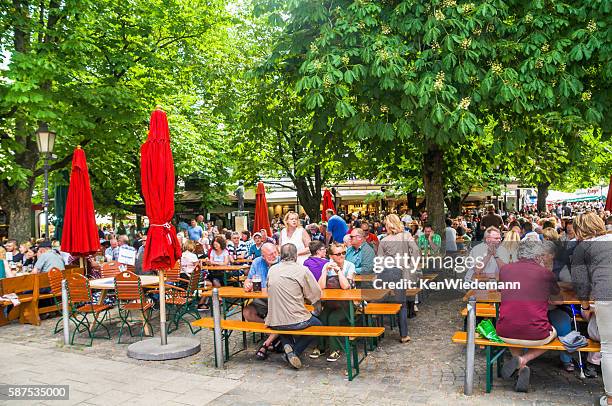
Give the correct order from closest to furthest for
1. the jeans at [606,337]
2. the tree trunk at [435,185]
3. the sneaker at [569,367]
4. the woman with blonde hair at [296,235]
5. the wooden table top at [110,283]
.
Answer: the jeans at [606,337], the sneaker at [569,367], the wooden table top at [110,283], the woman with blonde hair at [296,235], the tree trunk at [435,185]

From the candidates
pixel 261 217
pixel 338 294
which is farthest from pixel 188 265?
pixel 338 294

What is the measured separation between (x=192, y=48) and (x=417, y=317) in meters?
13.6

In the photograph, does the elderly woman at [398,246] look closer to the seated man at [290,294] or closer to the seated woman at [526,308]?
the seated man at [290,294]

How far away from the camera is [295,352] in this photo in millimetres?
6605

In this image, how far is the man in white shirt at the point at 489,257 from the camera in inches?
301

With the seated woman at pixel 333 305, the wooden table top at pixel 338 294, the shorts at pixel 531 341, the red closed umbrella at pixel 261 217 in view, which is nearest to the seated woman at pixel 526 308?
the shorts at pixel 531 341

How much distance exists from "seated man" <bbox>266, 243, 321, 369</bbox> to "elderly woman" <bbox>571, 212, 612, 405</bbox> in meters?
3.11

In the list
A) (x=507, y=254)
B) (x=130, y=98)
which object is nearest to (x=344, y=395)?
(x=507, y=254)

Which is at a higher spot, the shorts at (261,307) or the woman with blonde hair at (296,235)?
the woman with blonde hair at (296,235)

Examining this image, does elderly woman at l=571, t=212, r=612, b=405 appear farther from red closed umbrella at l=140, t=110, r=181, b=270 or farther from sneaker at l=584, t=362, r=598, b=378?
red closed umbrella at l=140, t=110, r=181, b=270

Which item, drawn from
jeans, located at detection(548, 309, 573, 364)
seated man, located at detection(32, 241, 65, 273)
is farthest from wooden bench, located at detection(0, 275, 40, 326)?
jeans, located at detection(548, 309, 573, 364)

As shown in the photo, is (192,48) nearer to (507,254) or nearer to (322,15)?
(322,15)

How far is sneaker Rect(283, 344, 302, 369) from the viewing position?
21.3ft

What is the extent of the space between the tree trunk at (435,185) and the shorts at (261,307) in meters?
6.66
